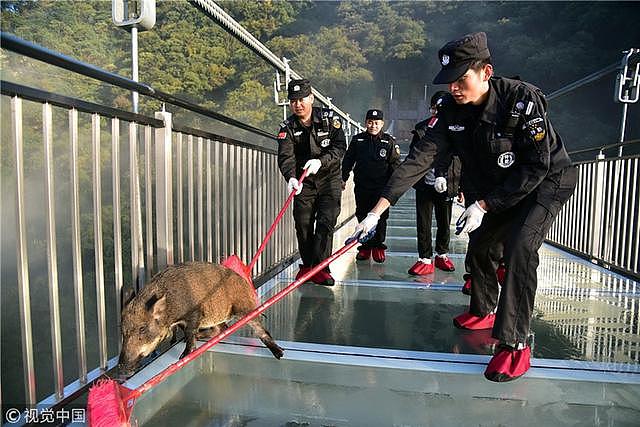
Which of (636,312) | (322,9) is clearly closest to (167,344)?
(636,312)

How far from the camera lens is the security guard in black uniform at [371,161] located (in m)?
5.30

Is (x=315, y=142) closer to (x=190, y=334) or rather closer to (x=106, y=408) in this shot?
(x=190, y=334)

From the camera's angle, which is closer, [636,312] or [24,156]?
[24,156]

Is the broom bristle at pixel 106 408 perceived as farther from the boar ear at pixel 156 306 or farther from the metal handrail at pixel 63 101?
the metal handrail at pixel 63 101

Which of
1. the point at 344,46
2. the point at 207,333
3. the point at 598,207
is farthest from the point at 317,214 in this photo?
the point at 344,46

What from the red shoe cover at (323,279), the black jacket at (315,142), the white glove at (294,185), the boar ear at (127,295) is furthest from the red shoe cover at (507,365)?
the black jacket at (315,142)

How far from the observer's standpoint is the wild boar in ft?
6.04

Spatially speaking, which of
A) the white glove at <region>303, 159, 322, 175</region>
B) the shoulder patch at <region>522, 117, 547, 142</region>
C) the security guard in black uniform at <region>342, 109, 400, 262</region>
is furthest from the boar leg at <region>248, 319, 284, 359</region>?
the security guard in black uniform at <region>342, 109, 400, 262</region>

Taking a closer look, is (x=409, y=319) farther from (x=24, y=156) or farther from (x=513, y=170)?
(x=24, y=156)

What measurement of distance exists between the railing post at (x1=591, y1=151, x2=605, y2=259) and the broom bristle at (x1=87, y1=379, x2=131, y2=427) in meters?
4.88

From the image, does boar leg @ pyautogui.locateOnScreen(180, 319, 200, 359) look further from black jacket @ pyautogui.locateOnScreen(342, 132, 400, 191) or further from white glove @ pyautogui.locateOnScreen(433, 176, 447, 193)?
black jacket @ pyautogui.locateOnScreen(342, 132, 400, 191)

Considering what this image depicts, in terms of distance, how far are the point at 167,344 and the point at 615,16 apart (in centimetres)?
5683

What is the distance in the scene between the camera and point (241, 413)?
6.04 ft

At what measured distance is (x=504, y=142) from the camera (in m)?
2.30
